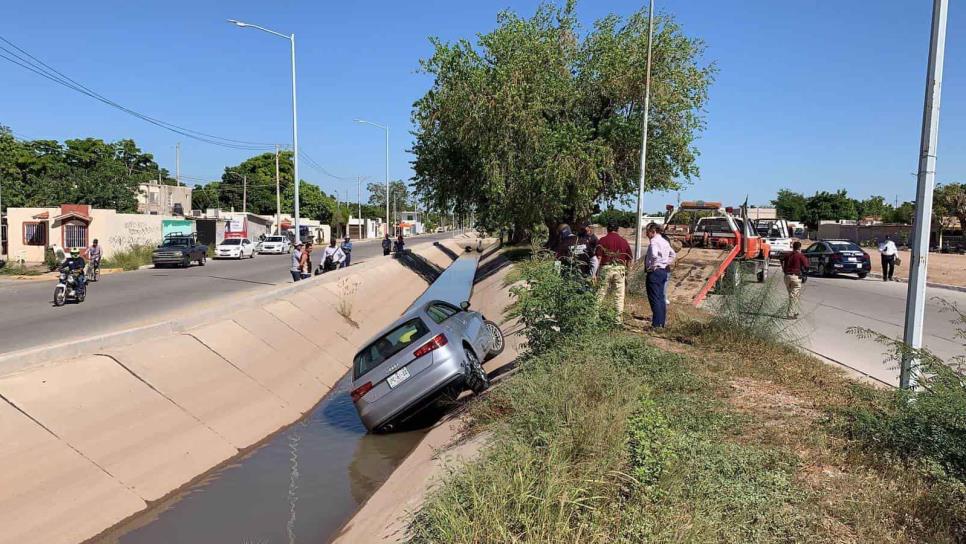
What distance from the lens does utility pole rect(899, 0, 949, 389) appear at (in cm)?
572

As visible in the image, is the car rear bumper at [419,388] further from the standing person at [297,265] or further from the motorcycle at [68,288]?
the motorcycle at [68,288]

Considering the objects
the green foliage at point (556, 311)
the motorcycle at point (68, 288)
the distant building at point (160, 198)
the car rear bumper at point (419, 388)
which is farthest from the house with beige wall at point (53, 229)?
the green foliage at point (556, 311)

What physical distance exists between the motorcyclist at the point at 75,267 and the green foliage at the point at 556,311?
16465mm

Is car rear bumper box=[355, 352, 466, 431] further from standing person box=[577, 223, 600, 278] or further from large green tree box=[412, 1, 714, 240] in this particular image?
large green tree box=[412, 1, 714, 240]

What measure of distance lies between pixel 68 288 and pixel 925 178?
68.5 feet

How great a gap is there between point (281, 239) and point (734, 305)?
4805 centimetres

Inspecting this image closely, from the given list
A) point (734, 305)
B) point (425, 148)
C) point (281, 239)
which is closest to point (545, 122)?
point (425, 148)

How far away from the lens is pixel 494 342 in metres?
12.6

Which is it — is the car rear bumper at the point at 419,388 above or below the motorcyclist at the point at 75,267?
below

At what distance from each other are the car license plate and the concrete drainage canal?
110cm

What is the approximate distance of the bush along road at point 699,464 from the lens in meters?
3.58

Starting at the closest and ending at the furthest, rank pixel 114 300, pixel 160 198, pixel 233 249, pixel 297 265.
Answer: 1. pixel 114 300
2. pixel 297 265
3. pixel 233 249
4. pixel 160 198

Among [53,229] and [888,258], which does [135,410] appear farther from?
[53,229]

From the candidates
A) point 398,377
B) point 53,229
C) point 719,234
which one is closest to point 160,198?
point 53,229
